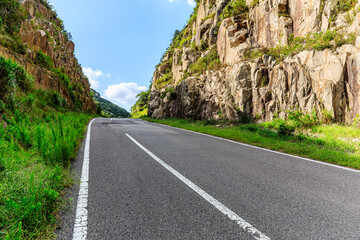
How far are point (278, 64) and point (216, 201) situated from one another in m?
13.3

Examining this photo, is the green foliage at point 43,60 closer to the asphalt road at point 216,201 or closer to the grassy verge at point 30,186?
the grassy verge at point 30,186

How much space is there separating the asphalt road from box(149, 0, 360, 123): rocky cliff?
692cm

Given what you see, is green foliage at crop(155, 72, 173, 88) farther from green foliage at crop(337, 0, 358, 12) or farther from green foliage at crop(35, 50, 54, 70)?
green foliage at crop(337, 0, 358, 12)

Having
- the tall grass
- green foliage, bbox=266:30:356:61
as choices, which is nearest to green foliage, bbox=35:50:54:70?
the tall grass

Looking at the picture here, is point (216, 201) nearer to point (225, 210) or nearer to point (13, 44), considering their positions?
point (225, 210)

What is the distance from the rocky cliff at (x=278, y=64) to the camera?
29.5 ft

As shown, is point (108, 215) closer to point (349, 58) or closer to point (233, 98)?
point (349, 58)

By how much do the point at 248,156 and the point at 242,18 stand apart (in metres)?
19.0

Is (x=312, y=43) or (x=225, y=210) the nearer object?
(x=225, y=210)

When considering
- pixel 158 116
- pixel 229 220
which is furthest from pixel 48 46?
pixel 229 220

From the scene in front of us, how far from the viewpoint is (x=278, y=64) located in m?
12.8

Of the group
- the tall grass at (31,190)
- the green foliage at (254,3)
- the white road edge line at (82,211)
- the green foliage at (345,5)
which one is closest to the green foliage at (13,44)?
the tall grass at (31,190)

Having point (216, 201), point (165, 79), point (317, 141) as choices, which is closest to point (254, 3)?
point (317, 141)

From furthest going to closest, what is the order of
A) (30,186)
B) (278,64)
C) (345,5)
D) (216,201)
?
(278,64) < (345,5) < (216,201) < (30,186)
